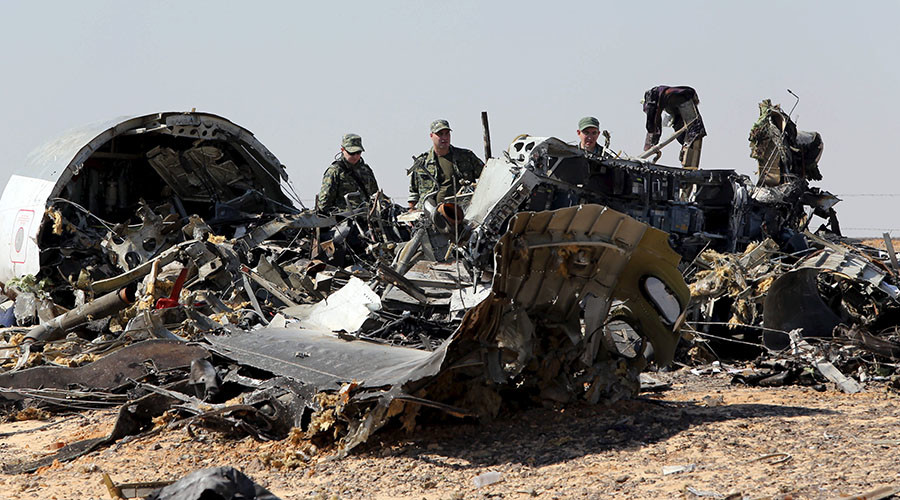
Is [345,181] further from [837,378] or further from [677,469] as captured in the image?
[677,469]

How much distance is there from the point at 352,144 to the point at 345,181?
576mm

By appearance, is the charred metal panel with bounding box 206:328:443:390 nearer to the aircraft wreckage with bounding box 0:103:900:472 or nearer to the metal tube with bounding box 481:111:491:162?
the aircraft wreckage with bounding box 0:103:900:472

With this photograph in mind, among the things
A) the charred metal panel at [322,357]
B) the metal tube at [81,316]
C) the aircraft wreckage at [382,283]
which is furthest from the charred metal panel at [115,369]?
the metal tube at [81,316]

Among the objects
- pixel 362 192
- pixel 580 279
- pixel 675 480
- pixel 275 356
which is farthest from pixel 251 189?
pixel 675 480

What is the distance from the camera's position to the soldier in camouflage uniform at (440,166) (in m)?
13.3

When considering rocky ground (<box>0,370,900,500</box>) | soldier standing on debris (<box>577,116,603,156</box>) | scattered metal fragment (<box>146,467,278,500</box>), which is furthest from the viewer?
soldier standing on debris (<box>577,116,603,156</box>)

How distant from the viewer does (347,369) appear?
6.76 m

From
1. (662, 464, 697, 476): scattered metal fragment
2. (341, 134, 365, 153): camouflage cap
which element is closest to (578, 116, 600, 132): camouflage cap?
(341, 134, 365, 153): camouflage cap

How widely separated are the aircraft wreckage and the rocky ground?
22 cm

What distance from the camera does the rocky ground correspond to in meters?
5.18

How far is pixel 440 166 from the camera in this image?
1338 centimetres

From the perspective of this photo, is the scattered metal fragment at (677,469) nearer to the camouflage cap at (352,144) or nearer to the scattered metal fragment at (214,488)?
the scattered metal fragment at (214,488)

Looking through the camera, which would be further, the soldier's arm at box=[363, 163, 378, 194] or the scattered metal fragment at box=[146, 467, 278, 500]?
the soldier's arm at box=[363, 163, 378, 194]

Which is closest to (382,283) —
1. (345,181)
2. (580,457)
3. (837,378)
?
(837,378)
